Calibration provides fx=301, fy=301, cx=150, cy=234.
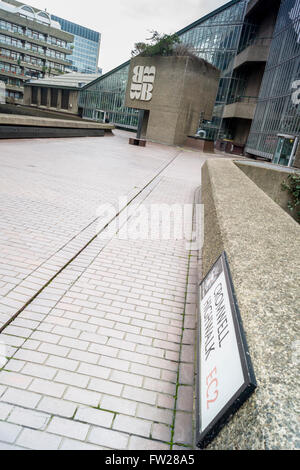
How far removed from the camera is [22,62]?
230 feet

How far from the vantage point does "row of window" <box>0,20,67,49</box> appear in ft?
225

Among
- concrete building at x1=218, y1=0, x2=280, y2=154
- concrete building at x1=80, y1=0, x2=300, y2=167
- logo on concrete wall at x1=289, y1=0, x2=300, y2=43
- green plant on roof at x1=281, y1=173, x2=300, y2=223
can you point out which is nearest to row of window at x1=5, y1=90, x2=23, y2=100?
concrete building at x1=80, y1=0, x2=300, y2=167

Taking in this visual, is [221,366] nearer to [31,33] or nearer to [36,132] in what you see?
[36,132]

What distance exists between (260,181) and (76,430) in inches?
499

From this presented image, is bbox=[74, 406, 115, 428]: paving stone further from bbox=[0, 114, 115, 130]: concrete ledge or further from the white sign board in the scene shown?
bbox=[0, 114, 115, 130]: concrete ledge

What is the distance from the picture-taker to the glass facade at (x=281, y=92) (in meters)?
23.7

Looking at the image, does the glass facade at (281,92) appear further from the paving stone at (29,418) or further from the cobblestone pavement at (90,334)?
the paving stone at (29,418)

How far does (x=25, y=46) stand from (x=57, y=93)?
27519 millimetres

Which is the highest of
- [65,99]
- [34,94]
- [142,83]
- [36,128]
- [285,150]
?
[142,83]

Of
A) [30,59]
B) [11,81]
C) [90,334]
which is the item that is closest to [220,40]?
[90,334]

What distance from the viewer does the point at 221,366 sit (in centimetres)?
190

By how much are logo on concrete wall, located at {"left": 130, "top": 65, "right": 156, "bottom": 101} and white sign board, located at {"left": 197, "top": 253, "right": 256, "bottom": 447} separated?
33.4 m
